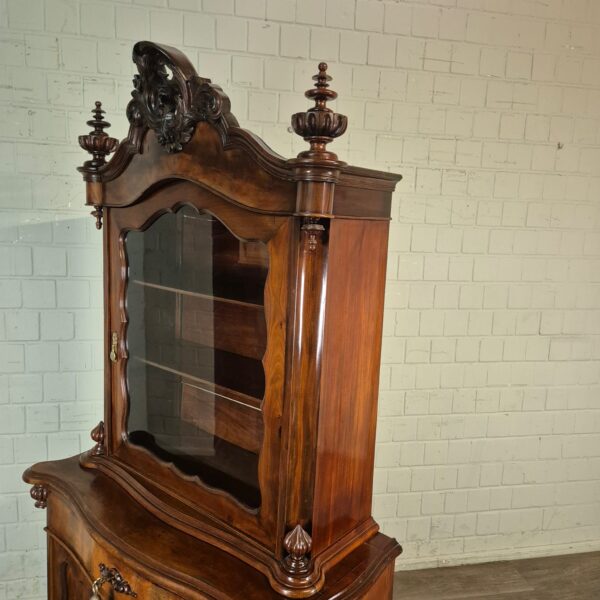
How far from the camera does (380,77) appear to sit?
2326 mm

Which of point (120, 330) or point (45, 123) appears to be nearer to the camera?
point (120, 330)

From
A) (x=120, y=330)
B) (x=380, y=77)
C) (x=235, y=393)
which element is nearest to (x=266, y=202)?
(x=235, y=393)

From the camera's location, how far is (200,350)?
5.12 ft

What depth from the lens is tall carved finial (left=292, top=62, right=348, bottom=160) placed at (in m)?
1.11

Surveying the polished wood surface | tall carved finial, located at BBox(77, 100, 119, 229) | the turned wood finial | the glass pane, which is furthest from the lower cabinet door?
the polished wood surface

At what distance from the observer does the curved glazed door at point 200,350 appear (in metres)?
1.31

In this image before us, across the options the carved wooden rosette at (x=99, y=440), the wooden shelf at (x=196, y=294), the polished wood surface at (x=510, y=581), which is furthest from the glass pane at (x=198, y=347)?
the polished wood surface at (x=510, y=581)

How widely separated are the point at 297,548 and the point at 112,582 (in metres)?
0.53

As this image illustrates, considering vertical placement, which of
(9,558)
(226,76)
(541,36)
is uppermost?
(541,36)

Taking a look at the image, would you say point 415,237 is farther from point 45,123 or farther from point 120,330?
point 45,123

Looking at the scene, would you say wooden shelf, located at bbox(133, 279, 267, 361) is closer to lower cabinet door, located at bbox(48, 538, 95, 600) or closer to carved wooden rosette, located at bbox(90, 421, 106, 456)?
carved wooden rosette, located at bbox(90, 421, 106, 456)

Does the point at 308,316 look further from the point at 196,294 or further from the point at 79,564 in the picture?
the point at 79,564

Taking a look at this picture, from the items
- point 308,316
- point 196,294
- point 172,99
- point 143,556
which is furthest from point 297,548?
point 172,99

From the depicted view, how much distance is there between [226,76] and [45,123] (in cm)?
71
